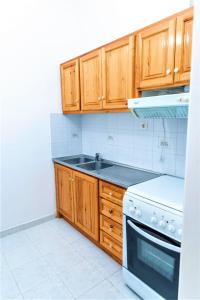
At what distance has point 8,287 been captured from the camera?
5.75 feet

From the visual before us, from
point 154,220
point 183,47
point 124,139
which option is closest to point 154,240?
point 154,220

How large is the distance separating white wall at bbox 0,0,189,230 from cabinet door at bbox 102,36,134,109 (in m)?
0.52

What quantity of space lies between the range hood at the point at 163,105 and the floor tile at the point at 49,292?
160 cm

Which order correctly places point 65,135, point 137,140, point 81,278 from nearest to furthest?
point 81,278 < point 137,140 < point 65,135

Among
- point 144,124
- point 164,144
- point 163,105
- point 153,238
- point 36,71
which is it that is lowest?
point 153,238

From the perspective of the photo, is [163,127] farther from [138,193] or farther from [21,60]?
[21,60]

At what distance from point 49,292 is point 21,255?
0.63 meters

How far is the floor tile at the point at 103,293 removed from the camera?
163cm

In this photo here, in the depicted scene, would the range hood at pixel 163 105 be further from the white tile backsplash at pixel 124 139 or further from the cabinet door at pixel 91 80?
the cabinet door at pixel 91 80

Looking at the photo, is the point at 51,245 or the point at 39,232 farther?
the point at 39,232

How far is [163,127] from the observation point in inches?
76.5

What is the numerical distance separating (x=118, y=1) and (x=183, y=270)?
8.80 feet

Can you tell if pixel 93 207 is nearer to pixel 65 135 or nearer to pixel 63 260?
pixel 63 260

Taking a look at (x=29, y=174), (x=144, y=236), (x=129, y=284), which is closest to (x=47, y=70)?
(x=29, y=174)
